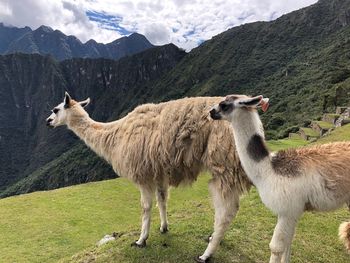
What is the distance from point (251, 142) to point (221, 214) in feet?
4.00

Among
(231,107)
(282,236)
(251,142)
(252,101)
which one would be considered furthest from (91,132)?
(282,236)

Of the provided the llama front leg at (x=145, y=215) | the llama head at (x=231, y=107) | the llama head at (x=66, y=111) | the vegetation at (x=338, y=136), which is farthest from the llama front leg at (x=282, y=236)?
the vegetation at (x=338, y=136)

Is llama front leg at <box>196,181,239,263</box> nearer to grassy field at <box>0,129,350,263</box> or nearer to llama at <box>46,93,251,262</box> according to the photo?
llama at <box>46,93,251,262</box>

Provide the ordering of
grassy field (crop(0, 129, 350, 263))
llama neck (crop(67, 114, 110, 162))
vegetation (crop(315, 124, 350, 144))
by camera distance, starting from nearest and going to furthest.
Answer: grassy field (crop(0, 129, 350, 263)) → llama neck (crop(67, 114, 110, 162)) → vegetation (crop(315, 124, 350, 144))

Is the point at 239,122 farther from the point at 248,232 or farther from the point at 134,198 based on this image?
the point at 134,198

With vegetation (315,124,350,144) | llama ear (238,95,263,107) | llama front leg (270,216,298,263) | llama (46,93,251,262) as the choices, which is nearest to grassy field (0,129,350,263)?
vegetation (315,124,350,144)

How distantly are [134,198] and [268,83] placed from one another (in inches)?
3670

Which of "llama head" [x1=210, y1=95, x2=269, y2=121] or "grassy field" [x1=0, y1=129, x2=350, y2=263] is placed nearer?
"llama head" [x1=210, y1=95, x2=269, y2=121]

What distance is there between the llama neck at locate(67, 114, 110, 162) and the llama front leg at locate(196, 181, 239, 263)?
218 centimetres

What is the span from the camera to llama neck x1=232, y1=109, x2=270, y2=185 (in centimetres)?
457

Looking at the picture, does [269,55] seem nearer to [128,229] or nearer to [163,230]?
[128,229]

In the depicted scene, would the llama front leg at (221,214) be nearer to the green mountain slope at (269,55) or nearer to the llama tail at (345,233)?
the llama tail at (345,233)

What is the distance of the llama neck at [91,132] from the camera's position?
6793 millimetres

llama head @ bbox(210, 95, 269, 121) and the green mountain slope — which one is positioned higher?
the green mountain slope
